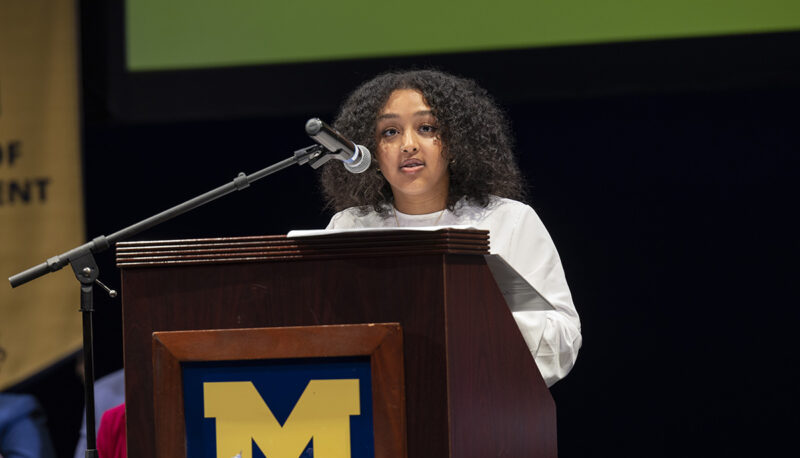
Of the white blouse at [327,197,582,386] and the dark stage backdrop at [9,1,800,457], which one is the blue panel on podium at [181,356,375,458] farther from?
the dark stage backdrop at [9,1,800,457]

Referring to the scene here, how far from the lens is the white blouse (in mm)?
1619

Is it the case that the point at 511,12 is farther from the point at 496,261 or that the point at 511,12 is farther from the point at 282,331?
the point at 282,331

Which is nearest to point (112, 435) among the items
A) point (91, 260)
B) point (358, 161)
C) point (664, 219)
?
point (91, 260)

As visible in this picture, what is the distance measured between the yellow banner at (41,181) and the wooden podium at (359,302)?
2127mm

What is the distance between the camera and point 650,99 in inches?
114

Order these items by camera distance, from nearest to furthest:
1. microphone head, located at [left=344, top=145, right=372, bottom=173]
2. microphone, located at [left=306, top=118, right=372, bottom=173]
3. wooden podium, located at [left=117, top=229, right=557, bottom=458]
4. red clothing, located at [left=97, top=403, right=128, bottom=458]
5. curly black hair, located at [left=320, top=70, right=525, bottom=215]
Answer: wooden podium, located at [left=117, top=229, right=557, bottom=458]
microphone, located at [left=306, top=118, right=372, bottom=173]
microphone head, located at [left=344, top=145, right=372, bottom=173]
red clothing, located at [left=97, top=403, right=128, bottom=458]
curly black hair, located at [left=320, top=70, right=525, bottom=215]

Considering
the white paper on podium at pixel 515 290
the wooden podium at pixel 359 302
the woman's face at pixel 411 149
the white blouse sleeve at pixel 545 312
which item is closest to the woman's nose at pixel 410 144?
the woman's face at pixel 411 149

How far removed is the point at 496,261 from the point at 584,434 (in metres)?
1.74

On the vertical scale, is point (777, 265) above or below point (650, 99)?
below

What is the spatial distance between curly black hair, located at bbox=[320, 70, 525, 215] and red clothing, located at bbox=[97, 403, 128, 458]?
69 centimetres

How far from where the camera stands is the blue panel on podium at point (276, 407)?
1236 millimetres

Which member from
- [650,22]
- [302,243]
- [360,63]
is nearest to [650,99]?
[650,22]

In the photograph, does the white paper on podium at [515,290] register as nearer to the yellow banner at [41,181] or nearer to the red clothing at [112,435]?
the red clothing at [112,435]

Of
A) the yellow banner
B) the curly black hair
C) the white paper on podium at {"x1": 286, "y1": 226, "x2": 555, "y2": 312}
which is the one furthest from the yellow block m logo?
the yellow banner
